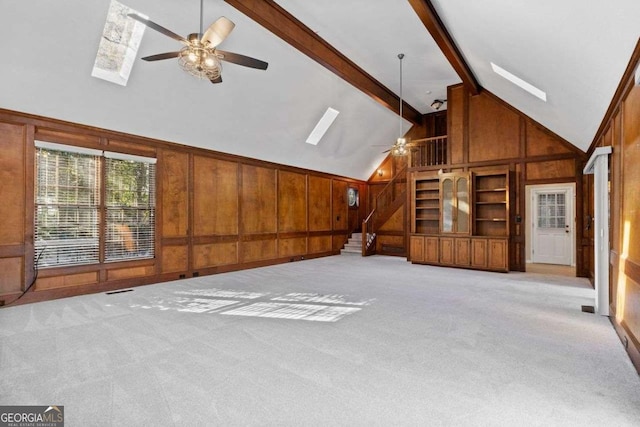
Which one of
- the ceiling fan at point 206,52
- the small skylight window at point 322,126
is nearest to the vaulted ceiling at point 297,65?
the small skylight window at point 322,126

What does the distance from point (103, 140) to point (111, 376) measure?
4529mm

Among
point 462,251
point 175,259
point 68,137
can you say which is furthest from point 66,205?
point 462,251

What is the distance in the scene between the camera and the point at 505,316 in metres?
4.14

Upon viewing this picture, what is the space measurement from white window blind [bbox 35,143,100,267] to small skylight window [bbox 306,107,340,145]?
5.08 meters

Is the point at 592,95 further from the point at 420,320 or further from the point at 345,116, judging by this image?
the point at 345,116

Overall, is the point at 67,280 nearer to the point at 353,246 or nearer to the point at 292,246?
the point at 292,246

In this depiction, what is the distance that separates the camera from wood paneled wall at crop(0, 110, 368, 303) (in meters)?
4.76

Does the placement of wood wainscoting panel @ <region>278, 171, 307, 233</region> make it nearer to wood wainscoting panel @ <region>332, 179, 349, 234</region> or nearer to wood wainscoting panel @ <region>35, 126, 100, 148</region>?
wood wainscoting panel @ <region>332, 179, 349, 234</region>

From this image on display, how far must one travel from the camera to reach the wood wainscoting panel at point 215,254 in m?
7.00

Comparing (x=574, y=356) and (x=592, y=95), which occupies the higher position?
(x=592, y=95)

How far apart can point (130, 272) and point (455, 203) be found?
730 centimetres

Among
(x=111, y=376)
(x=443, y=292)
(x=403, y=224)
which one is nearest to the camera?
(x=111, y=376)

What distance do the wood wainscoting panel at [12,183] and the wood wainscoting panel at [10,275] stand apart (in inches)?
10.9

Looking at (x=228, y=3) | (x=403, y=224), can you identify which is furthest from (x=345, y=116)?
(x=228, y=3)
